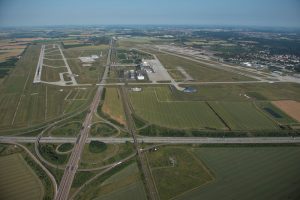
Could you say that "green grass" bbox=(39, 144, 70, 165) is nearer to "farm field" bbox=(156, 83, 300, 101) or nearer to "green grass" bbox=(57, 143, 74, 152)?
"green grass" bbox=(57, 143, 74, 152)

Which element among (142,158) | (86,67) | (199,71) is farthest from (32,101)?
(199,71)

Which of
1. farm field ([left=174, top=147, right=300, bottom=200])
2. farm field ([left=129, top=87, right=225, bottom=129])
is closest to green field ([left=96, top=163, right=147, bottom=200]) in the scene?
farm field ([left=174, top=147, right=300, bottom=200])

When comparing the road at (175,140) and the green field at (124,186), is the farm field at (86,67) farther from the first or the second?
the green field at (124,186)

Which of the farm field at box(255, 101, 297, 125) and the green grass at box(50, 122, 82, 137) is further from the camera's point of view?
the farm field at box(255, 101, 297, 125)

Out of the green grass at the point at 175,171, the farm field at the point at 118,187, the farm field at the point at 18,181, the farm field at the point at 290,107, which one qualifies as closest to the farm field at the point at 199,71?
the farm field at the point at 290,107

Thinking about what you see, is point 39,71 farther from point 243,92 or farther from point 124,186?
point 124,186

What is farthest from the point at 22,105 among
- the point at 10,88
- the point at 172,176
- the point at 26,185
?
the point at 172,176
